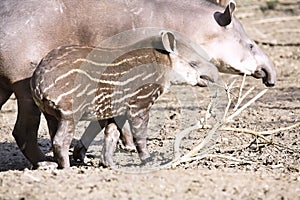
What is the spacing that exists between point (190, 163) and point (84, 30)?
1325 millimetres

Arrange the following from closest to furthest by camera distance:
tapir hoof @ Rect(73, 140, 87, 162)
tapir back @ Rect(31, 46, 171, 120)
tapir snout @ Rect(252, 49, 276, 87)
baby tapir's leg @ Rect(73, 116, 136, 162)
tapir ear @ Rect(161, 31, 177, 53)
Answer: tapir back @ Rect(31, 46, 171, 120)
tapir ear @ Rect(161, 31, 177, 53)
baby tapir's leg @ Rect(73, 116, 136, 162)
tapir hoof @ Rect(73, 140, 87, 162)
tapir snout @ Rect(252, 49, 276, 87)

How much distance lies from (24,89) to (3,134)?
1.74m

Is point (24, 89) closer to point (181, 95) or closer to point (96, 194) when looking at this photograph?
point (96, 194)

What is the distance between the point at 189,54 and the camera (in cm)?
677

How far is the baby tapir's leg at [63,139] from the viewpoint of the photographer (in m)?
5.82

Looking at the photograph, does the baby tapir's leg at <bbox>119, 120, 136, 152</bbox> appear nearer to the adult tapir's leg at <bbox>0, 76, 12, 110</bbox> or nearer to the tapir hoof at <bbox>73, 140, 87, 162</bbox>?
the tapir hoof at <bbox>73, 140, 87, 162</bbox>

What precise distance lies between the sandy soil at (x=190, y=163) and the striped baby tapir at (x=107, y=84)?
29 centimetres

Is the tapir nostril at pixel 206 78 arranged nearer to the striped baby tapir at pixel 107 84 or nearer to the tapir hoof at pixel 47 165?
the striped baby tapir at pixel 107 84

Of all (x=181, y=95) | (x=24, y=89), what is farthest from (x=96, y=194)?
(x=181, y=95)

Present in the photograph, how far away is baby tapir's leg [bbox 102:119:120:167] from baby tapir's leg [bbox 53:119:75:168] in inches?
15.0

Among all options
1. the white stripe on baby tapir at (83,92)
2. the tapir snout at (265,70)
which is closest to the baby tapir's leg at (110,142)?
the white stripe on baby tapir at (83,92)

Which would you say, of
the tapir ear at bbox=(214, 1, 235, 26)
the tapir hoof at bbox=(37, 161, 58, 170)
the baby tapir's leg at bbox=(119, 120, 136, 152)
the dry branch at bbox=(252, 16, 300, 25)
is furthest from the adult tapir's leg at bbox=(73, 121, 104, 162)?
the dry branch at bbox=(252, 16, 300, 25)

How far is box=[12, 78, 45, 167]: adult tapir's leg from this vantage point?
246 inches

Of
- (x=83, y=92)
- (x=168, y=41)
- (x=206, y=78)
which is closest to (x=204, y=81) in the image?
(x=206, y=78)
